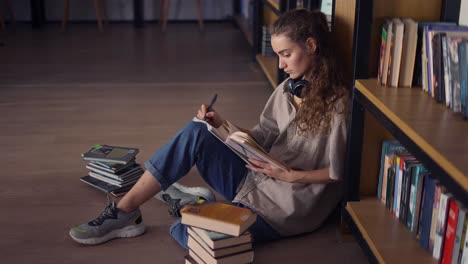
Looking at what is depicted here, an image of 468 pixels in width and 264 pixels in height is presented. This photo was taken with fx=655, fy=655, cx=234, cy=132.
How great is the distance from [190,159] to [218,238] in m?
0.42

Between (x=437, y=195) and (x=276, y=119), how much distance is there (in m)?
0.77

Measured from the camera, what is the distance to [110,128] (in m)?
3.64

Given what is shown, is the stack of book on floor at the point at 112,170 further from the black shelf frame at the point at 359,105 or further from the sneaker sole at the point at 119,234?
the black shelf frame at the point at 359,105

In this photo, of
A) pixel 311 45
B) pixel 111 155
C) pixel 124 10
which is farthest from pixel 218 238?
pixel 124 10

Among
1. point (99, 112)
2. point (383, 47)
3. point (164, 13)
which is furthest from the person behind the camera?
point (164, 13)

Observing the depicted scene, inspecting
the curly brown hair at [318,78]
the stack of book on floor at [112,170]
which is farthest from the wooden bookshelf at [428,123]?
the stack of book on floor at [112,170]

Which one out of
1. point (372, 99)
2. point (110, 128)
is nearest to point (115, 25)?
point (110, 128)

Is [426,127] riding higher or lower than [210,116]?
higher

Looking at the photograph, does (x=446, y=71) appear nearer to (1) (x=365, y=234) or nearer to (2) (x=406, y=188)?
(2) (x=406, y=188)

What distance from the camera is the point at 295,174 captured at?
2.26m

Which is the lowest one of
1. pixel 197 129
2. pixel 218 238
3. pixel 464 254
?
pixel 218 238

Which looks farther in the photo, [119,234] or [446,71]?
[119,234]

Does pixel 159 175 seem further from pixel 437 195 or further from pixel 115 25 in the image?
pixel 115 25

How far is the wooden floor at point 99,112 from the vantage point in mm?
2334
